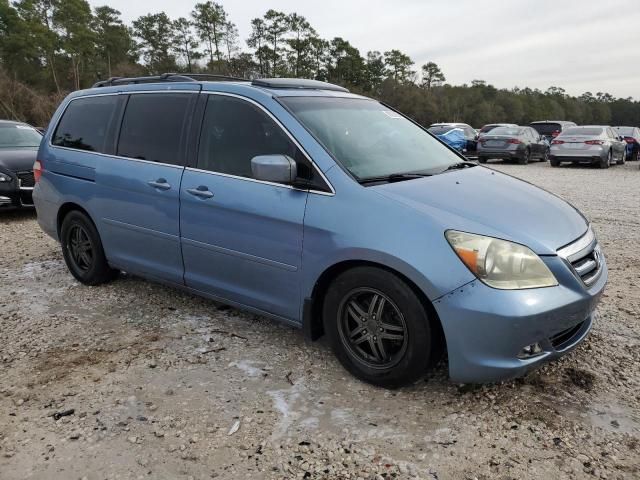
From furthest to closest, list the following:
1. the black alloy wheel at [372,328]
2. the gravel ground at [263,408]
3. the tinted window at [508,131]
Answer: the tinted window at [508,131], the black alloy wheel at [372,328], the gravel ground at [263,408]

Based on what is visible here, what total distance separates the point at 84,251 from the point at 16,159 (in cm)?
441

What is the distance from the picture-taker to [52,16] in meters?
49.6

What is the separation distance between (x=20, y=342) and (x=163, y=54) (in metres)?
60.5

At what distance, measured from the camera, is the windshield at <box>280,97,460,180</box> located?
326 cm

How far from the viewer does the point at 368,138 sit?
140 inches

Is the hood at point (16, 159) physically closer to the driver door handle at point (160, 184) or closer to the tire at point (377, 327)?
the driver door handle at point (160, 184)

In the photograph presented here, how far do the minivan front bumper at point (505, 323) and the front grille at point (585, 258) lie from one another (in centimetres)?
8

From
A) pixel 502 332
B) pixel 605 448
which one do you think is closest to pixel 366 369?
pixel 502 332

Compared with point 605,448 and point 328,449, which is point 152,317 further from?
point 605,448

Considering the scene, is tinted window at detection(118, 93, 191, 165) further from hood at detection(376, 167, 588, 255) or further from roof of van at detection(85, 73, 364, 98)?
hood at detection(376, 167, 588, 255)

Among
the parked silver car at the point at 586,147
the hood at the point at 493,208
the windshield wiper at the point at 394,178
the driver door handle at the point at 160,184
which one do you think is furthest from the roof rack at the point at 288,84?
the parked silver car at the point at 586,147

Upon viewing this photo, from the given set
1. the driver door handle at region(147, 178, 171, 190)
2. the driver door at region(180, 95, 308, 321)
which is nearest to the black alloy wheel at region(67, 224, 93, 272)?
the driver door handle at region(147, 178, 171, 190)

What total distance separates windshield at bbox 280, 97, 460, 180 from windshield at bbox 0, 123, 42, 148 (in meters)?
7.41

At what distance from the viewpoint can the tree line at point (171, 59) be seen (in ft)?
144
